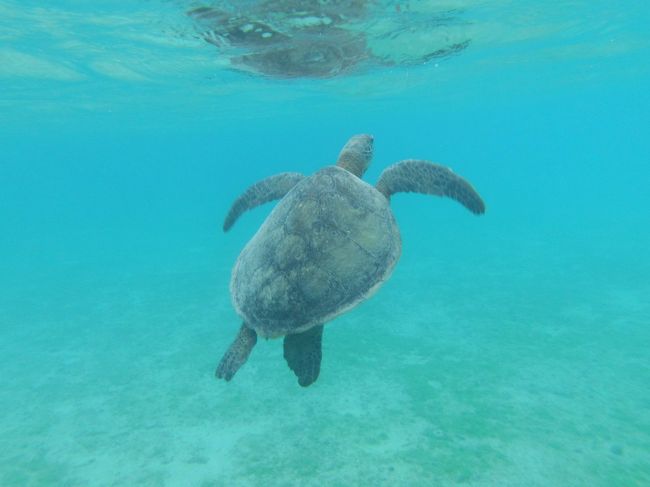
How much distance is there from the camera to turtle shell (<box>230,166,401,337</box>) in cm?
454

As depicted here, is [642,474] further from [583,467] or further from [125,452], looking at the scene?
[125,452]

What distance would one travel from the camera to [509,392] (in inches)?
338

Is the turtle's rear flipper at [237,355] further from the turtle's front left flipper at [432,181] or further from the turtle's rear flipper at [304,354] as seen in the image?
the turtle's front left flipper at [432,181]

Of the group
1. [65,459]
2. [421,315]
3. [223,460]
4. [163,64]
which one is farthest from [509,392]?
[163,64]

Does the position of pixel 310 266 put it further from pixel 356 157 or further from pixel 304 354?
pixel 356 157

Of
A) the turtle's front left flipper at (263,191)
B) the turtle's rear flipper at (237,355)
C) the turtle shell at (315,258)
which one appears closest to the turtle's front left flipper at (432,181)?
the turtle shell at (315,258)

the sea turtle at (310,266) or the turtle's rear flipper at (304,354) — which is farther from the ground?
the sea turtle at (310,266)

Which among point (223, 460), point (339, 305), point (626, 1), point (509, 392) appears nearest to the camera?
point (339, 305)

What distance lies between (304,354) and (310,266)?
1.16 m

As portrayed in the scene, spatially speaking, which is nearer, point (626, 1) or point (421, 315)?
point (421, 315)

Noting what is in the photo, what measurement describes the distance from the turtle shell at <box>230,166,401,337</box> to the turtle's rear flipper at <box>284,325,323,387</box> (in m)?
0.43

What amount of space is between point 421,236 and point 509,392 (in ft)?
63.1

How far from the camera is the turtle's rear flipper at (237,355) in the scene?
490 cm

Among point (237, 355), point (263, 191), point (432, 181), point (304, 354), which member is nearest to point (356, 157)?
point (432, 181)
